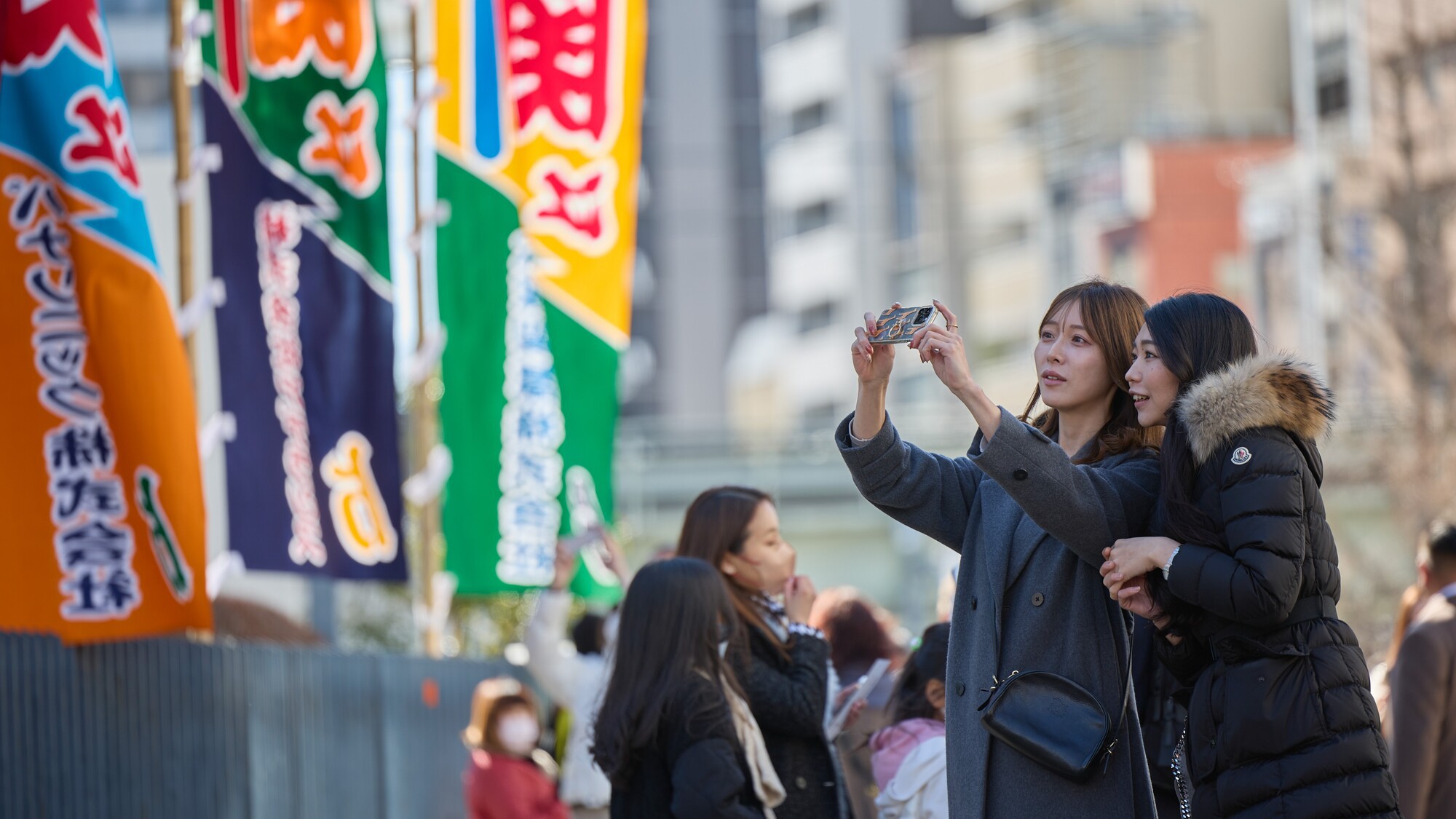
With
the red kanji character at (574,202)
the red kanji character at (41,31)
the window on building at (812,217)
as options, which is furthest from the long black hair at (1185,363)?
the window on building at (812,217)

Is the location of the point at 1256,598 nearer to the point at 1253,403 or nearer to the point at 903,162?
the point at 1253,403

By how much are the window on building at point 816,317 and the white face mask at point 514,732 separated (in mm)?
43805

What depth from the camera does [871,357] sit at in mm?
4094

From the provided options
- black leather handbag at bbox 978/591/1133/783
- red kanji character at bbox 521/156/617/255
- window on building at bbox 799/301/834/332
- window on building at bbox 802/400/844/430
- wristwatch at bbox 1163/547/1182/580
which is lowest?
black leather handbag at bbox 978/591/1133/783

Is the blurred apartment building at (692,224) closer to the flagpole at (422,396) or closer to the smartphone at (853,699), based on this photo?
the flagpole at (422,396)

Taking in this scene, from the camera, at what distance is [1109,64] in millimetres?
50812

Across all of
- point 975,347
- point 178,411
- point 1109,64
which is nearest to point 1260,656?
point 178,411

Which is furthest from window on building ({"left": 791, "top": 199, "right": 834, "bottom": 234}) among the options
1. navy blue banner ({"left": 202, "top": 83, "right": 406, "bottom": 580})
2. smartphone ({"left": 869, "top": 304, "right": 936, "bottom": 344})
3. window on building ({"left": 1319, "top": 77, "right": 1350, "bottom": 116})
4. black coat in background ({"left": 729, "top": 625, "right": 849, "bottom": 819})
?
smartphone ({"left": 869, "top": 304, "right": 936, "bottom": 344})

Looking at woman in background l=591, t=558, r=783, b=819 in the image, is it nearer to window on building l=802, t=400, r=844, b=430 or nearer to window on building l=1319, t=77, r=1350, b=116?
window on building l=1319, t=77, r=1350, b=116

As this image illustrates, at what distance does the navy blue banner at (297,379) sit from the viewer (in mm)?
8039

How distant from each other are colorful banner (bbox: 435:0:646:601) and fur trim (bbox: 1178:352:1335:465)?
22.2 ft

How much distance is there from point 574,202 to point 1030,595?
7.00 m

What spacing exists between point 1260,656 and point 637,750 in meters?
1.96

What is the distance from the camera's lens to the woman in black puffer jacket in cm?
373
